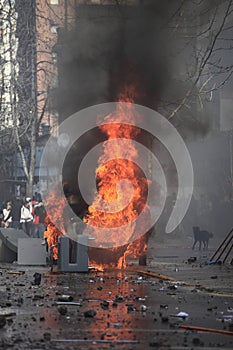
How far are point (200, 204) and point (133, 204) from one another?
30834mm

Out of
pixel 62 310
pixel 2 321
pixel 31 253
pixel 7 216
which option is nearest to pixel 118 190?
pixel 31 253

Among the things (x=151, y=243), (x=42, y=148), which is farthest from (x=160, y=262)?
(x=42, y=148)

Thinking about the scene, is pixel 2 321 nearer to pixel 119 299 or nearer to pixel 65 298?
pixel 65 298

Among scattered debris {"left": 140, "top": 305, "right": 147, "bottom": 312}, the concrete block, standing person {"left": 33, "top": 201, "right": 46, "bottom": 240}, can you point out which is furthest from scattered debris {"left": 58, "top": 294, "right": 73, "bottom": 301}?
standing person {"left": 33, "top": 201, "right": 46, "bottom": 240}

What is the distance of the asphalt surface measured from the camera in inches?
364

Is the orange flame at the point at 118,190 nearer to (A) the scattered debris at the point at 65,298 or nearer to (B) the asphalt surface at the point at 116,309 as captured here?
(B) the asphalt surface at the point at 116,309

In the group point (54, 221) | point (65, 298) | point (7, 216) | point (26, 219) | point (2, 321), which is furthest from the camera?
point (7, 216)

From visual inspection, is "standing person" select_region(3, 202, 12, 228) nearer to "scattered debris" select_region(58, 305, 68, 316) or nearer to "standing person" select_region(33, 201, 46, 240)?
"standing person" select_region(33, 201, 46, 240)

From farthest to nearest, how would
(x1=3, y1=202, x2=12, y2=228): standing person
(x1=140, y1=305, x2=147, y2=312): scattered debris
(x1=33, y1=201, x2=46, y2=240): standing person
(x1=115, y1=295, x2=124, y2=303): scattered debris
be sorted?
1. (x1=3, y1=202, x2=12, y2=228): standing person
2. (x1=33, y1=201, x2=46, y2=240): standing person
3. (x1=115, y1=295, x2=124, y2=303): scattered debris
4. (x1=140, y1=305, x2=147, y2=312): scattered debris

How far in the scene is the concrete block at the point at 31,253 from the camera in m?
21.4

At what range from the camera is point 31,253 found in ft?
70.7

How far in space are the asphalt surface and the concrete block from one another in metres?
2.09

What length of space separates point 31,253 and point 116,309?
9789 millimetres

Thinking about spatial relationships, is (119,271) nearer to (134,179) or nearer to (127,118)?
(134,179)
